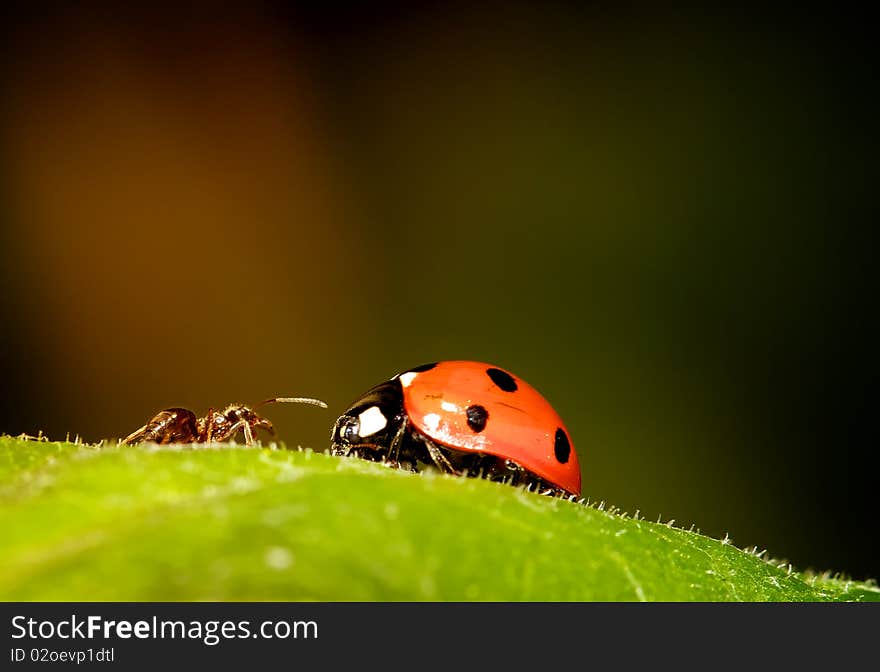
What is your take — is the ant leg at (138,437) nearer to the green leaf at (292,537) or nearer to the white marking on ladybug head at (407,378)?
the white marking on ladybug head at (407,378)

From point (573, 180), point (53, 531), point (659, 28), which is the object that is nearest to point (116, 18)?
point (573, 180)

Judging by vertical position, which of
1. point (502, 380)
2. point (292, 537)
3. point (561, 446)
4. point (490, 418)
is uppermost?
point (292, 537)

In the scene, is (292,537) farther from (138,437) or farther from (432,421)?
(138,437)

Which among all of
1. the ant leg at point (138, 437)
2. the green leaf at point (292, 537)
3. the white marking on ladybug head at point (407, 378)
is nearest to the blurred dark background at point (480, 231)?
the white marking on ladybug head at point (407, 378)

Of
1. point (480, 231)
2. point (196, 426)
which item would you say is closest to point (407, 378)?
point (196, 426)

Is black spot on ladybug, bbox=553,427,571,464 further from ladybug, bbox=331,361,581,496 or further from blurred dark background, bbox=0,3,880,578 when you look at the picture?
blurred dark background, bbox=0,3,880,578

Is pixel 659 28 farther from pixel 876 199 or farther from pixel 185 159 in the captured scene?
pixel 185 159

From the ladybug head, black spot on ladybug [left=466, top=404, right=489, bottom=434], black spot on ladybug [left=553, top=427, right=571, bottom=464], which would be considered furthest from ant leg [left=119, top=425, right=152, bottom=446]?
black spot on ladybug [left=553, top=427, right=571, bottom=464]
